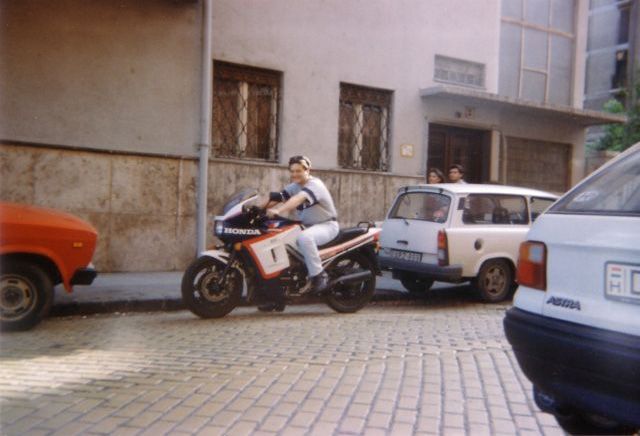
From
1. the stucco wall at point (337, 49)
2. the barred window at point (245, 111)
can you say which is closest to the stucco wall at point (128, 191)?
the barred window at point (245, 111)

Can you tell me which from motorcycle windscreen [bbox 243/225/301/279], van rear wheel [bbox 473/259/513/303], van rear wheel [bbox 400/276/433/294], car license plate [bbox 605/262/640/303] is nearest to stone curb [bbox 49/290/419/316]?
motorcycle windscreen [bbox 243/225/301/279]

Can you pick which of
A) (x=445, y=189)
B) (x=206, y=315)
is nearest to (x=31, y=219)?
(x=206, y=315)

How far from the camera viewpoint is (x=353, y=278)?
24.7 feet

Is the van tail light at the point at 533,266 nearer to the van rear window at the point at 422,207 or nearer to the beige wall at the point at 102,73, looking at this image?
the van rear window at the point at 422,207

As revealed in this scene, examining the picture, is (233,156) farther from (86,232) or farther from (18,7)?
(86,232)

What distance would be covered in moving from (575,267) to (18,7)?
9.35 meters

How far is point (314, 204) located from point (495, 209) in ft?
9.59

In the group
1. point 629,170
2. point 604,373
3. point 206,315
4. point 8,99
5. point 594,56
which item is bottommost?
point 206,315

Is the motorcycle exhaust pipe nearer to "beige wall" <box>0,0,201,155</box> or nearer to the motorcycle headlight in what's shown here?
the motorcycle headlight

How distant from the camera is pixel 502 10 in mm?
15727

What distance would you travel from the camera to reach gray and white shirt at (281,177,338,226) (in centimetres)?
719

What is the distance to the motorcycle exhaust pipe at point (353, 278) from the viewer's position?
745 centimetres

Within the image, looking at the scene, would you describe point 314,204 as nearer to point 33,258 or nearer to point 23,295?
point 33,258

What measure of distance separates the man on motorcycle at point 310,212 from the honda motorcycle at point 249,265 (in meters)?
0.13
